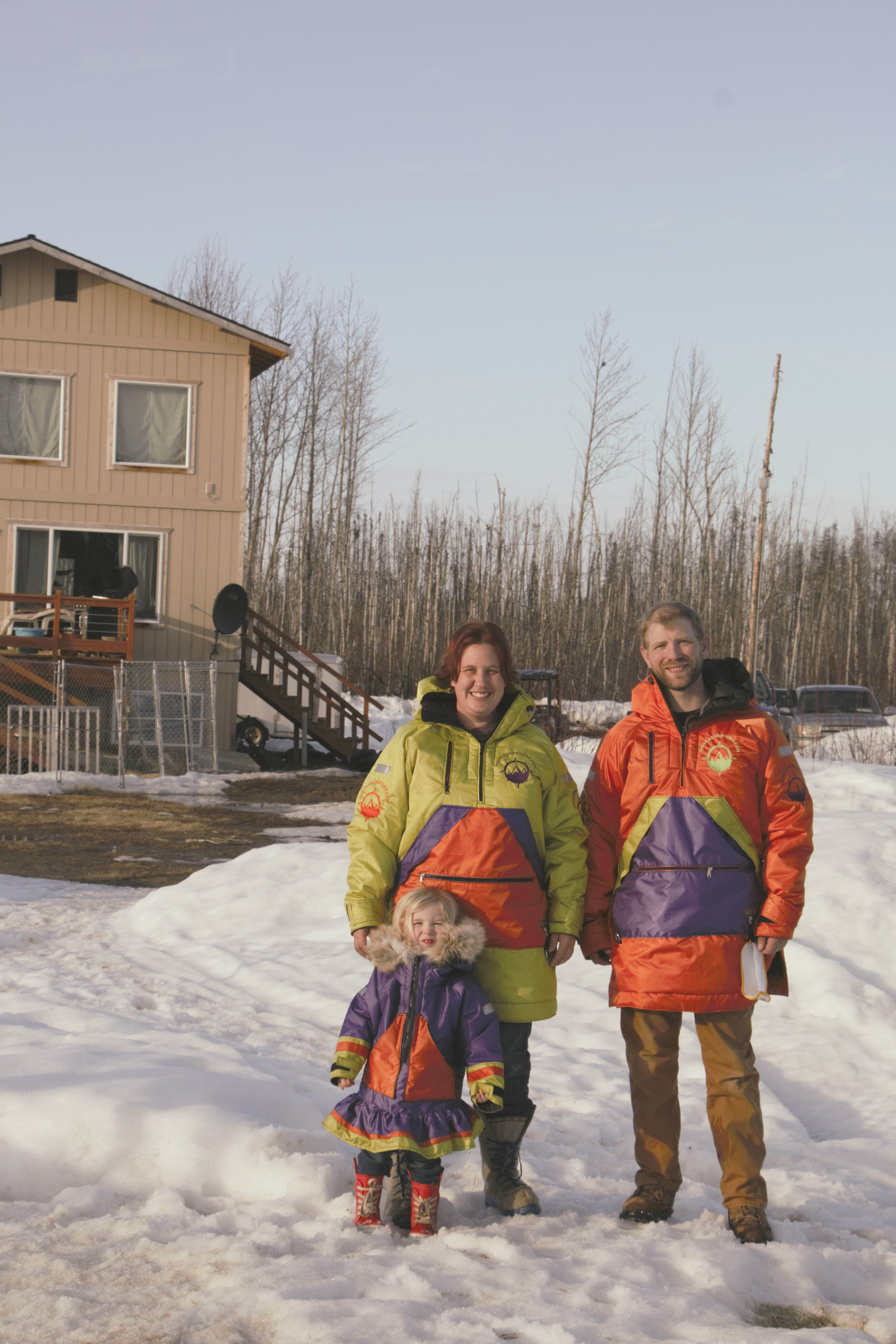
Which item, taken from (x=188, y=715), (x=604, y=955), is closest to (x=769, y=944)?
(x=604, y=955)

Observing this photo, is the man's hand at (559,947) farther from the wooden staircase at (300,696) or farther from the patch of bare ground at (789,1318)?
the wooden staircase at (300,696)

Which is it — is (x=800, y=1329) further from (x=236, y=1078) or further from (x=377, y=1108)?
(x=236, y=1078)

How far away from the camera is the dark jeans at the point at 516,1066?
330 centimetres

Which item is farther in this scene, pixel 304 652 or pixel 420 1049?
pixel 304 652

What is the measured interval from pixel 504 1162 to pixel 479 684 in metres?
1.32

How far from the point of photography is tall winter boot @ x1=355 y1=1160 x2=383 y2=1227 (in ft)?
10.3

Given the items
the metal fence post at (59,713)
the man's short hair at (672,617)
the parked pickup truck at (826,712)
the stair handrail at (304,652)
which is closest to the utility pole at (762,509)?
the parked pickup truck at (826,712)

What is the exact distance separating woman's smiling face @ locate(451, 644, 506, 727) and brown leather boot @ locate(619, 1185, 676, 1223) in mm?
1369

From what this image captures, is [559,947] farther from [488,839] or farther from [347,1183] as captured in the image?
[347,1183]

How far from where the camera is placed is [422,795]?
3.38 meters

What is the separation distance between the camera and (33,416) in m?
19.1

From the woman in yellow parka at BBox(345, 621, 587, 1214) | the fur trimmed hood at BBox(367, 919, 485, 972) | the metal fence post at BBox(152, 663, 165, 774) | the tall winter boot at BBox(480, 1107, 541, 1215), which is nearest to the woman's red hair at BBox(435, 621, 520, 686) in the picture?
the woman in yellow parka at BBox(345, 621, 587, 1214)

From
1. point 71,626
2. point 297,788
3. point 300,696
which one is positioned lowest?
point 297,788

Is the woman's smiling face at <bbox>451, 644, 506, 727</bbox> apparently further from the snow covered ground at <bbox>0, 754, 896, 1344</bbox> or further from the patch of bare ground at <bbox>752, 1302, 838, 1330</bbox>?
the patch of bare ground at <bbox>752, 1302, 838, 1330</bbox>
